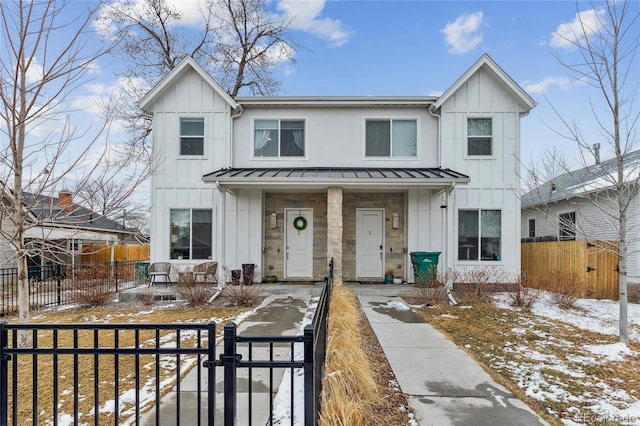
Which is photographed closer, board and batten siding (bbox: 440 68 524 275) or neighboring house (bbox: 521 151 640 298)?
neighboring house (bbox: 521 151 640 298)

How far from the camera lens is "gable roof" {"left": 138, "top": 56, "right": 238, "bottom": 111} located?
437 inches

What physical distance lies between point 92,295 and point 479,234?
11.3 metres

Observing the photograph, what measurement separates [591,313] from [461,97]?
23.2 feet

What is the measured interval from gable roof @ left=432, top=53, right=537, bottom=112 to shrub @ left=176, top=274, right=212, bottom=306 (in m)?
8.85

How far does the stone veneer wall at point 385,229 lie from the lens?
11852 millimetres

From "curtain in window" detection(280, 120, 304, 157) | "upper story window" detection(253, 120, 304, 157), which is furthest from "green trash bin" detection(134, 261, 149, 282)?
"curtain in window" detection(280, 120, 304, 157)

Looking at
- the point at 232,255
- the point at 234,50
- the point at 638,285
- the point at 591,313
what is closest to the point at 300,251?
the point at 232,255

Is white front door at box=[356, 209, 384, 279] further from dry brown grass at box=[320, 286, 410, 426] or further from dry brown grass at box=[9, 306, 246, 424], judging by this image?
dry brown grass at box=[320, 286, 410, 426]

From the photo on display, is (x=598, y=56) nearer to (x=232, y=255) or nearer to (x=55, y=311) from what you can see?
(x=232, y=255)

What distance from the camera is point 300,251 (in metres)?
12.0

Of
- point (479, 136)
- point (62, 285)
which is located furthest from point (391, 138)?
point (62, 285)

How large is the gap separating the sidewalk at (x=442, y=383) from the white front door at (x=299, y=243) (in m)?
5.50

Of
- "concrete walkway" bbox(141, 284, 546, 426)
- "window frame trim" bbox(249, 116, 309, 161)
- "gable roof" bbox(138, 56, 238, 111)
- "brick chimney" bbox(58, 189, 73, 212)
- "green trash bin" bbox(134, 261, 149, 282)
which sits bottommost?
"green trash bin" bbox(134, 261, 149, 282)

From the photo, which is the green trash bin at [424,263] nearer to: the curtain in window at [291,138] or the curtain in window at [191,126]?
the curtain in window at [291,138]
